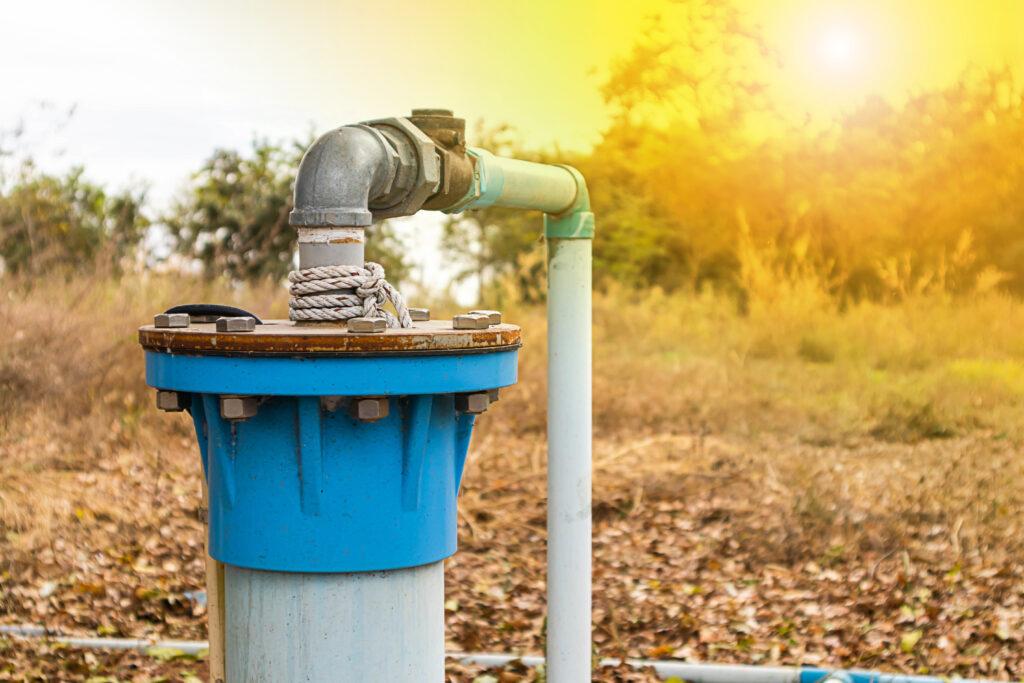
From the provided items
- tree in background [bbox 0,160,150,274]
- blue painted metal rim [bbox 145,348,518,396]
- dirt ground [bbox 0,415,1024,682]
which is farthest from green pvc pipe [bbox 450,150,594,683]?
tree in background [bbox 0,160,150,274]

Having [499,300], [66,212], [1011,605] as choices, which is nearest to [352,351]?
[1011,605]

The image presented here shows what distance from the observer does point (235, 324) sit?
2105mm

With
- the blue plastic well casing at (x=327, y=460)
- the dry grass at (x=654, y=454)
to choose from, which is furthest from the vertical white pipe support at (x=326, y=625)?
the dry grass at (x=654, y=454)

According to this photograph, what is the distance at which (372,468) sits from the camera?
7.18 feet

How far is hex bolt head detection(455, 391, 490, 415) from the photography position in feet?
7.46

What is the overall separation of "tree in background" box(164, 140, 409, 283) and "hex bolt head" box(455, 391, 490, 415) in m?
8.01

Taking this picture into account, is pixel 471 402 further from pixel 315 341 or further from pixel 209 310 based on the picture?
pixel 209 310

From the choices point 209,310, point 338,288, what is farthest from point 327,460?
point 209,310

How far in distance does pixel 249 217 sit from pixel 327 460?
28.0ft

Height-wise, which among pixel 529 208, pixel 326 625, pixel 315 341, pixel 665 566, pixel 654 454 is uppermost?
pixel 529 208

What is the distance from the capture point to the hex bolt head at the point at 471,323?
7.39 feet

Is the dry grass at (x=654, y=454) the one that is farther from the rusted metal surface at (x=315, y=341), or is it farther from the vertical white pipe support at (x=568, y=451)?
the rusted metal surface at (x=315, y=341)

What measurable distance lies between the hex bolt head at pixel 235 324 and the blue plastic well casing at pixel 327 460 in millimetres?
62

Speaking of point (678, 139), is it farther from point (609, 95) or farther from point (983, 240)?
point (983, 240)
